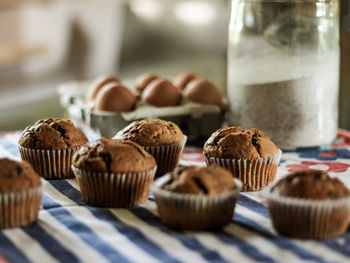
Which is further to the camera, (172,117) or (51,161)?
(172,117)

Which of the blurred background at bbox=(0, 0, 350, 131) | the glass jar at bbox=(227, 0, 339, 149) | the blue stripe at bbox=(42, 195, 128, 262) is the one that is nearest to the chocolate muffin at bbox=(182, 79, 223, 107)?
the glass jar at bbox=(227, 0, 339, 149)

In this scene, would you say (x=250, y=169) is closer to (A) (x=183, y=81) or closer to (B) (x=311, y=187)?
(B) (x=311, y=187)

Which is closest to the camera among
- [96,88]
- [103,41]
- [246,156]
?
[246,156]

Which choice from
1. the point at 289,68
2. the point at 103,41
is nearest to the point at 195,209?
the point at 289,68

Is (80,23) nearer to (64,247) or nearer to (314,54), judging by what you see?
(314,54)

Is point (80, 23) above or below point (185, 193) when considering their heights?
above

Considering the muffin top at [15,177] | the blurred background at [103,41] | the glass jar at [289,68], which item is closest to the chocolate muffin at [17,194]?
the muffin top at [15,177]

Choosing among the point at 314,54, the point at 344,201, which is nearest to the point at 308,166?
the point at 314,54

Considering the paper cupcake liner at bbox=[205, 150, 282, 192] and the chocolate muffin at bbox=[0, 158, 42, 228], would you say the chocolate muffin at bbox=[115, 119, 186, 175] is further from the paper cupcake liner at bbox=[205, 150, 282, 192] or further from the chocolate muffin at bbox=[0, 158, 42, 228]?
the chocolate muffin at bbox=[0, 158, 42, 228]
